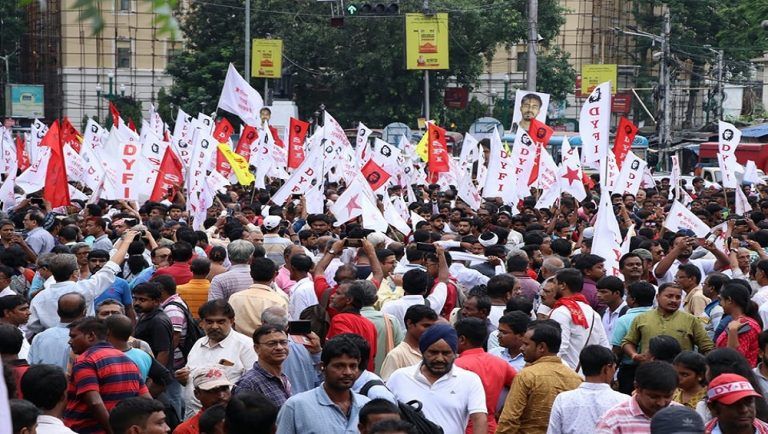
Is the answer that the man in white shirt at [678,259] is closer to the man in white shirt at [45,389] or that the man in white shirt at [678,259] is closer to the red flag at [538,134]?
the man in white shirt at [45,389]

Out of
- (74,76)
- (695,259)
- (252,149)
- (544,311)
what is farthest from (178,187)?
(74,76)

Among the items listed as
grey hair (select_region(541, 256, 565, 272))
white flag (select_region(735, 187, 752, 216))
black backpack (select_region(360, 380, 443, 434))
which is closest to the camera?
black backpack (select_region(360, 380, 443, 434))

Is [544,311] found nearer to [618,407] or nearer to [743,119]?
[618,407]

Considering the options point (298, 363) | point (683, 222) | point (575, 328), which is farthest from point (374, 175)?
point (298, 363)

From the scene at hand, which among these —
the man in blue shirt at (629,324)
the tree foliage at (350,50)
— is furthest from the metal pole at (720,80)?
the man in blue shirt at (629,324)

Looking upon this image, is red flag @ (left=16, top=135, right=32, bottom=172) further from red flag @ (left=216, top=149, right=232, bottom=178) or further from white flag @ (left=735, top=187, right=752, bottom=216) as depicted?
white flag @ (left=735, top=187, right=752, bottom=216)

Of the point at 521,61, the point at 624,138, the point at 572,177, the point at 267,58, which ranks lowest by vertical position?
the point at 572,177

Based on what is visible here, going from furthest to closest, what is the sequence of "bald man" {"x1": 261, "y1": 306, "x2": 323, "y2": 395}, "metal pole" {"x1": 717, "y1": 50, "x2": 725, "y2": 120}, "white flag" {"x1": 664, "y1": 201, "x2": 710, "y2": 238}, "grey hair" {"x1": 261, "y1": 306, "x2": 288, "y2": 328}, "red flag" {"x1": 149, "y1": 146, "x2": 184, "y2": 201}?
"metal pole" {"x1": 717, "y1": 50, "x2": 725, "y2": 120} < "red flag" {"x1": 149, "y1": 146, "x2": 184, "y2": 201} < "white flag" {"x1": 664, "y1": 201, "x2": 710, "y2": 238} < "bald man" {"x1": 261, "y1": 306, "x2": 323, "y2": 395} < "grey hair" {"x1": 261, "y1": 306, "x2": 288, "y2": 328}

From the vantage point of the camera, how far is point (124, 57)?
5991cm

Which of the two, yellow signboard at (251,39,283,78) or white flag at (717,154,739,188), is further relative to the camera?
yellow signboard at (251,39,283,78)

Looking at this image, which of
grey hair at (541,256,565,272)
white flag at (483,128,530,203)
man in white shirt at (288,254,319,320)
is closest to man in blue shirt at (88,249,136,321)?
man in white shirt at (288,254,319,320)

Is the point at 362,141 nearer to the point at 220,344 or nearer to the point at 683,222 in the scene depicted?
the point at 683,222

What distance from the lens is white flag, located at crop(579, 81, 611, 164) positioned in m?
15.9

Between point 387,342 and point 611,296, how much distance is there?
1745 millimetres
